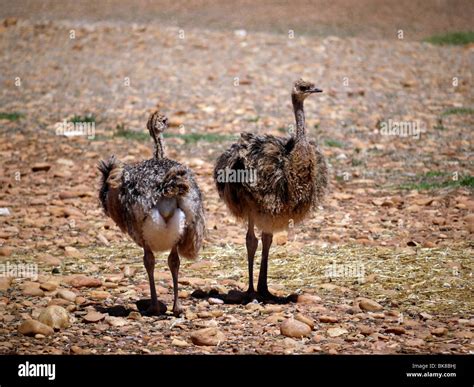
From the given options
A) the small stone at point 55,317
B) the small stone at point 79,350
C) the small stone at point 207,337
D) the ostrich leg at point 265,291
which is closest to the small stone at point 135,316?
the small stone at point 55,317

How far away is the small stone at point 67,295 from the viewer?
303 inches

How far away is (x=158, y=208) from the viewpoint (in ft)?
23.5

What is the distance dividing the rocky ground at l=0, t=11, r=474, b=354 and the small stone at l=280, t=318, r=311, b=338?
1cm

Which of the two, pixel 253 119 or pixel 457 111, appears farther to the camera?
pixel 457 111

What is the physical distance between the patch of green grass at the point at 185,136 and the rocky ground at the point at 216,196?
0.03 metres

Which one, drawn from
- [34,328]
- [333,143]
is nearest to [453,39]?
[333,143]

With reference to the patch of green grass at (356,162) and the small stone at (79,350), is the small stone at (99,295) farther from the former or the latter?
the patch of green grass at (356,162)

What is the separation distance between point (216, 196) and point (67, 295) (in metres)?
3.61

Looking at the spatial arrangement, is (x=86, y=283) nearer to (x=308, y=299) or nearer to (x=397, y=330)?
(x=308, y=299)

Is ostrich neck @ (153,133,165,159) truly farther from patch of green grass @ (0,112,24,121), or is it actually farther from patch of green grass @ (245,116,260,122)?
patch of green grass @ (0,112,24,121)

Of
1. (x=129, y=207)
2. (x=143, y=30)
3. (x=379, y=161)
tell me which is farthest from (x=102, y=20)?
(x=129, y=207)

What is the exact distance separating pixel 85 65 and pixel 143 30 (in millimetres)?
2584

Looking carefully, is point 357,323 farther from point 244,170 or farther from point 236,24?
point 236,24

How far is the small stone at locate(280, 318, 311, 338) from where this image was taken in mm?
6984
